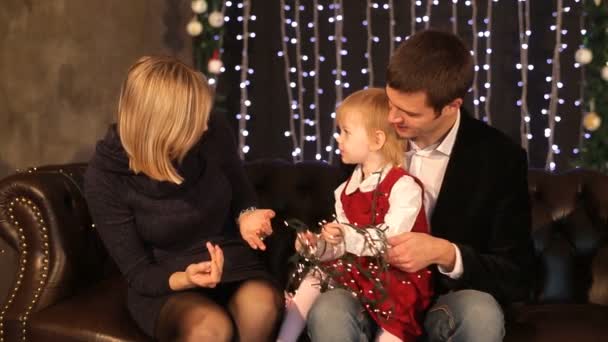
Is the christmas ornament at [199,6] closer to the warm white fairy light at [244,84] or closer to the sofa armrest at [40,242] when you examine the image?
the warm white fairy light at [244,84]

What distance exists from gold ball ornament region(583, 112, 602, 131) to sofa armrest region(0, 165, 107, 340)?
329cm

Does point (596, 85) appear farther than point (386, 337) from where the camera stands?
Yes

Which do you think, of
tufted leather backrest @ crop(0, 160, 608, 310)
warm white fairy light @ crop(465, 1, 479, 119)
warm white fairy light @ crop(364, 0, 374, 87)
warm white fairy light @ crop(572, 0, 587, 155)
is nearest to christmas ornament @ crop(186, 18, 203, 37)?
warm white fairy light @ crop(364, 0, 374, 87)

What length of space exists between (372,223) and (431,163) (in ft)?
1.06

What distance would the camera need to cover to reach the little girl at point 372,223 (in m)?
2.30

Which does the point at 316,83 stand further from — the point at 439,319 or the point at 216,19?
the point at 439,319

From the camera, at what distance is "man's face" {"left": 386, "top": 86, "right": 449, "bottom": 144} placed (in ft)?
7.70

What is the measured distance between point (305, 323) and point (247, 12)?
3.32 metres

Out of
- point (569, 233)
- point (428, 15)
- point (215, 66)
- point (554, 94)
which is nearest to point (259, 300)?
point (569, 233)

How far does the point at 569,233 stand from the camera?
9.83 feet

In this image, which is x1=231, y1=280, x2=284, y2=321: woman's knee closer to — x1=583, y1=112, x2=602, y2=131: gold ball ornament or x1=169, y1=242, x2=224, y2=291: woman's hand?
x1=169, y1=242, x2=224, y2=291: woman's hand

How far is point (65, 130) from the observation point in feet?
14.2

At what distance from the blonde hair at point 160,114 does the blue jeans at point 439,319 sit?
606mm

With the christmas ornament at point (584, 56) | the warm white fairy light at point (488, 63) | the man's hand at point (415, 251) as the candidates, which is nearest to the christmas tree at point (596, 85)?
the christmas ornament at point (584, 56)
